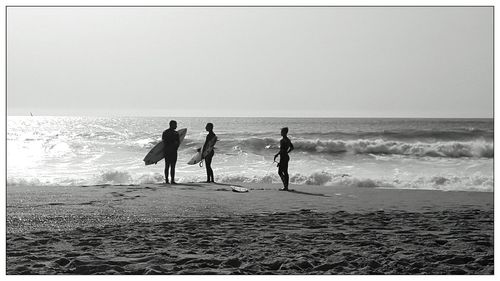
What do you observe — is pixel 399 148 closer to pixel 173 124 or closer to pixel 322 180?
pixel 322 180

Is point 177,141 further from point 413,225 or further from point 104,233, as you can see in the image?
point 413,225

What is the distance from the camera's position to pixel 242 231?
518cm

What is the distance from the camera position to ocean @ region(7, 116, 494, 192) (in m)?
6.38

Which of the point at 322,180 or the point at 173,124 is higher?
the point at 173,124

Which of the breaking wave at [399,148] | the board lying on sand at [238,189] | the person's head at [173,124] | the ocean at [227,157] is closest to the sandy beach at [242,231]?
the board lying on sand at [238,189]

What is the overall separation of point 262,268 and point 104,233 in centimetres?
166

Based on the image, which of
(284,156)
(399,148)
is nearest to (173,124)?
(284,156)

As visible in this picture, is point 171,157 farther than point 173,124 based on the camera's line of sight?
Yes

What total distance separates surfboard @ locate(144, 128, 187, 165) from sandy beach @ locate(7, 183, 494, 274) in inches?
12.2

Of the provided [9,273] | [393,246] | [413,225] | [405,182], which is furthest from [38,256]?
[405,182]

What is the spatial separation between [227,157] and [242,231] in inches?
60.1

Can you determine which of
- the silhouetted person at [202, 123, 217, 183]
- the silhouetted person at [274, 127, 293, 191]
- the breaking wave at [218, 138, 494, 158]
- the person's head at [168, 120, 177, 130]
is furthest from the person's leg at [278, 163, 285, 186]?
the person's head at [168, 120, 177, 130]

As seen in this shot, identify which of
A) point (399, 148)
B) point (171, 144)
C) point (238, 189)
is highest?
point (171, 144)

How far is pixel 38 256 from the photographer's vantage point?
439 centimetres
